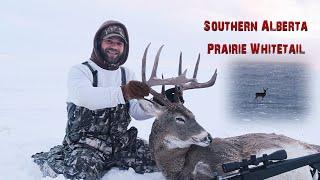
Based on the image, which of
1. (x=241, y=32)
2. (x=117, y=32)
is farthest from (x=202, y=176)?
(x=241, y=32)

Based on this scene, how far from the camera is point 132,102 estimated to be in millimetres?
5672

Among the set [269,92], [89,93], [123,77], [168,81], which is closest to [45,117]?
[269,92]

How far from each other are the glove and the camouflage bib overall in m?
0.50

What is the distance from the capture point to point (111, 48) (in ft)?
18.4

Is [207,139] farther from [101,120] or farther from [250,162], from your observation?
[101,120]

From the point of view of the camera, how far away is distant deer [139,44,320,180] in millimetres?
5023

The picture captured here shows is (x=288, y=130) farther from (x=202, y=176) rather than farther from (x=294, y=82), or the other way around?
(x=202, y=176)

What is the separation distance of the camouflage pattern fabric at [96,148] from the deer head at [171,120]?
414mm

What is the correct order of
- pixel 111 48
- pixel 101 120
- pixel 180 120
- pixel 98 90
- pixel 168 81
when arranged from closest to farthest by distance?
1. pixel 180 120
2. pixel 98 90
3. pixel 168 81
4. pixel 101 120
5. pixel 111 48

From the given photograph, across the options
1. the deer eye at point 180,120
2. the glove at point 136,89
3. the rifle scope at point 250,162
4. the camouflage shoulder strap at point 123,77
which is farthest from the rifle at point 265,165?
the camouflage shoulder strap at point 123,77

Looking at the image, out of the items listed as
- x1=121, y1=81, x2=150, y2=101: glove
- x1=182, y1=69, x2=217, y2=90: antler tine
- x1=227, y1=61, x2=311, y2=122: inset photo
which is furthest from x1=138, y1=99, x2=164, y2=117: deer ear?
x1=227, y1=61, x2=311, y2=122: inset photo

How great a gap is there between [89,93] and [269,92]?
10.5 ft

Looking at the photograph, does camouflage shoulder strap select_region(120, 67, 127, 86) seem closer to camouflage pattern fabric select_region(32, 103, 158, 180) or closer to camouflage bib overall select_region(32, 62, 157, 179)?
camouflage bib overall select_region(32, 62, 157, 179)

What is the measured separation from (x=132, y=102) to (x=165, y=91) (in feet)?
1.66
